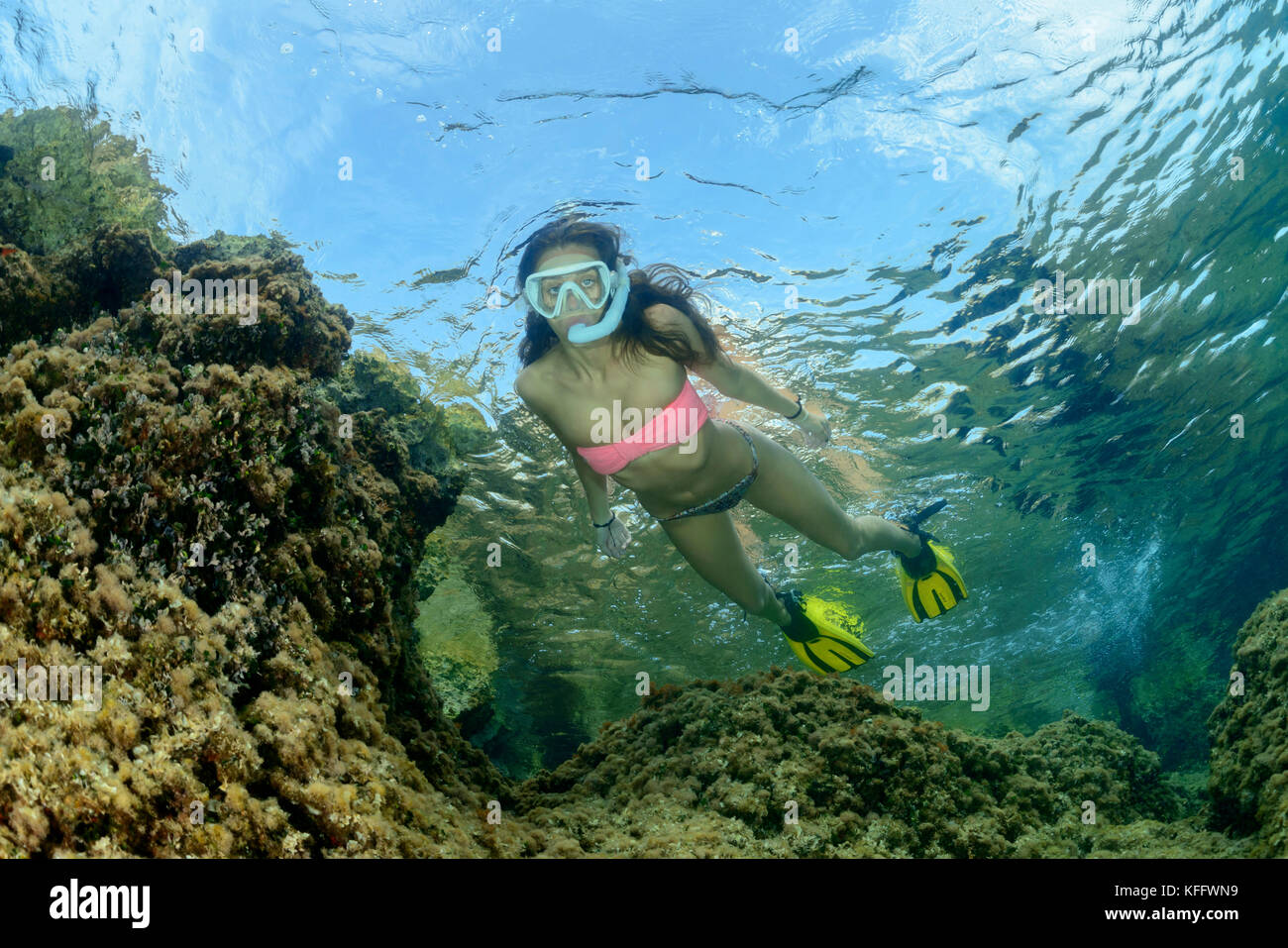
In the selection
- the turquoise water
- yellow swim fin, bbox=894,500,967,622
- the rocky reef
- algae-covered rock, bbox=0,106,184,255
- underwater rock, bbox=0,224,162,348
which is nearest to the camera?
the rocky reef

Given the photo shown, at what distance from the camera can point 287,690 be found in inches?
125

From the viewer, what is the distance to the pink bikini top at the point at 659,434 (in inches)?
202

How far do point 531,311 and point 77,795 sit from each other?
4005mm

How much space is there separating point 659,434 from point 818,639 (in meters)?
4.13

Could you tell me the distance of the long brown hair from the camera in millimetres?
4730

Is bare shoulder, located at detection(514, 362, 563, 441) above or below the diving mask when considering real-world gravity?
below

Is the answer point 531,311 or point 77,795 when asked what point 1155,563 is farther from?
point 77,795

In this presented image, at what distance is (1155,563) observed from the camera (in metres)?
22.0

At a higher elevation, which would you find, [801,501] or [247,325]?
[247,325]

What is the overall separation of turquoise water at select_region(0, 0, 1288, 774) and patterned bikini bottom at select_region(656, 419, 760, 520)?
13.1 ft

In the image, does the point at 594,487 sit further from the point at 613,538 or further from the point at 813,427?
the point at 813,427

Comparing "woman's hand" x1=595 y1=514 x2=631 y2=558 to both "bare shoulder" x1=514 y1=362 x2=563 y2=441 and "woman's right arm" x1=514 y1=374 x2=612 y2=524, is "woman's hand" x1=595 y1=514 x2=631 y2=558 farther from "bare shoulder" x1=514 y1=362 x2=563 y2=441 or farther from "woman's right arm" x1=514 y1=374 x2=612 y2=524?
"bare shoulder" x1=514 y1=362 x2=563 y2=441

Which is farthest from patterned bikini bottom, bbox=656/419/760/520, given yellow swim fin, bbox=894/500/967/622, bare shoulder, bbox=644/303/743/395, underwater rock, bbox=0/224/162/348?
underwater rock, bbox=0/224/162/348

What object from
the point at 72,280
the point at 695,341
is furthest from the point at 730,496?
the point at 72,280
